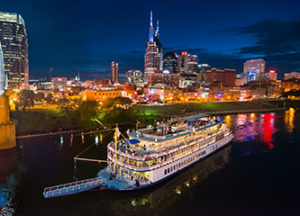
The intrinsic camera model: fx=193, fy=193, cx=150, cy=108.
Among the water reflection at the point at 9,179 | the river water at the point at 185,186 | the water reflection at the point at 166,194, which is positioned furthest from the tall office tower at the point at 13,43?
the water reflection at the point at 166,194

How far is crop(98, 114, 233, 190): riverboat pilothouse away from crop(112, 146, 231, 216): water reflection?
3.36 ft

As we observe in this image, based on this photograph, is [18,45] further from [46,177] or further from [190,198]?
[190,198]

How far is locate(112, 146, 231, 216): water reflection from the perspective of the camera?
68.3ft

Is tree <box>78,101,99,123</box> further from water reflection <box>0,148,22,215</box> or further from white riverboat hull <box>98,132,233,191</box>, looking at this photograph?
white riverboat hull <box>98,132,233,191</box>

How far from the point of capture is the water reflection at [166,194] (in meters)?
20.8

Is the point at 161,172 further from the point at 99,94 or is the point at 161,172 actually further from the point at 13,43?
the point at 13,43

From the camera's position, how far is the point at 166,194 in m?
23.5

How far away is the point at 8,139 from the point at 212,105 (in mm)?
92683

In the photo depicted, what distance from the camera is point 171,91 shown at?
120 meters

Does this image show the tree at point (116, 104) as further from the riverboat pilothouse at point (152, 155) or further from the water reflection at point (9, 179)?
the riverboat pilothouse at point (152, 155)

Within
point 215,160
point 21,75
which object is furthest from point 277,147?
point 21,75

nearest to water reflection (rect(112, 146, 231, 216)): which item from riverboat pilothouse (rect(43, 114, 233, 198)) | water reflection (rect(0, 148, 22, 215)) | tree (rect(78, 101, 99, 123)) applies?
riverboat pilothouse (rect(43, 114, 233, 198))

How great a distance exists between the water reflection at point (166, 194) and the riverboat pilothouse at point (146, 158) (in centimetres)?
100

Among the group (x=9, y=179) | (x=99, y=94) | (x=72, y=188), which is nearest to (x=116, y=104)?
(x=99, y=94)
